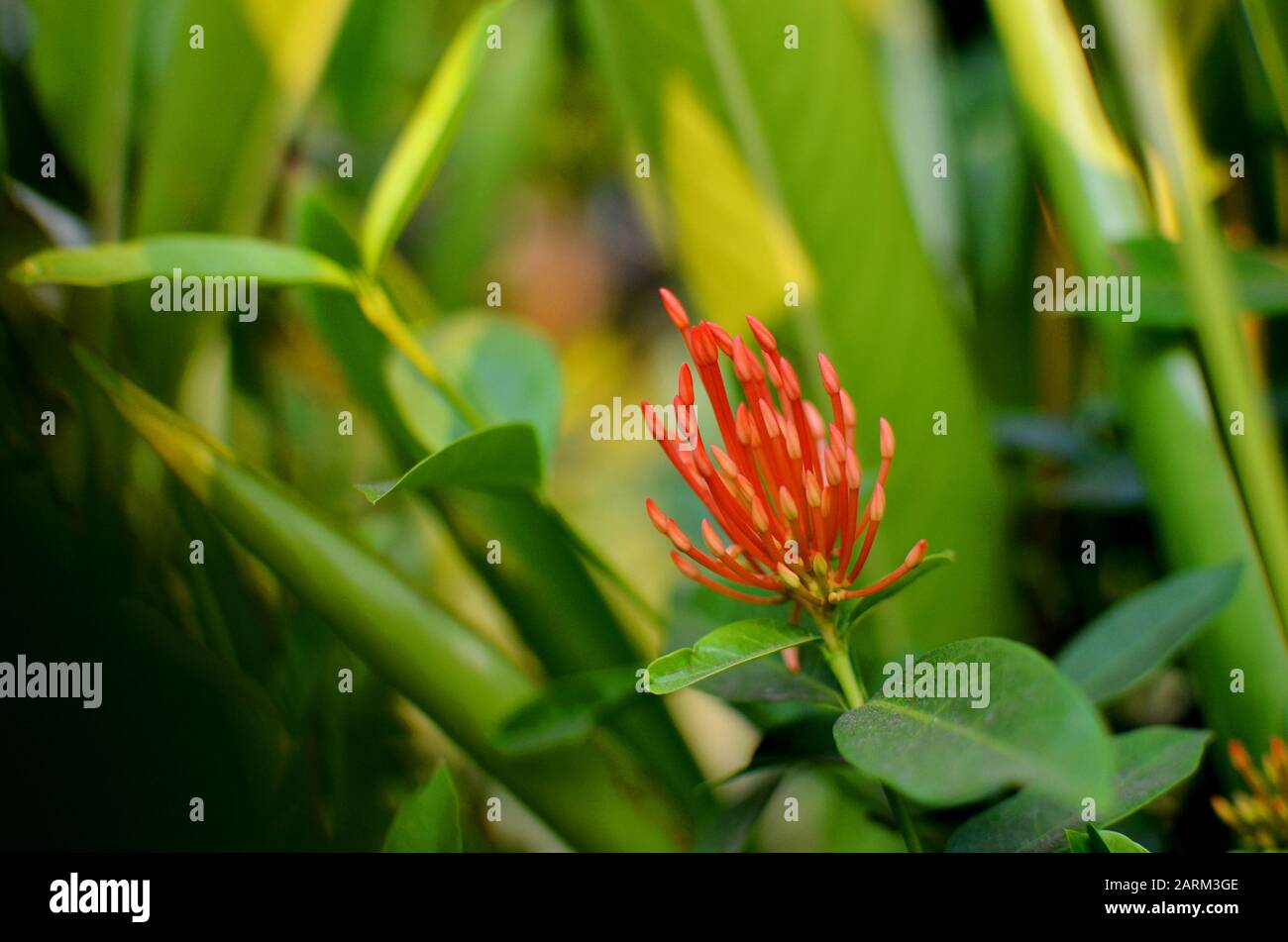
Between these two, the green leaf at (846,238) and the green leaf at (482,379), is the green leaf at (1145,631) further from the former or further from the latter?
the green leaf at (482,379)

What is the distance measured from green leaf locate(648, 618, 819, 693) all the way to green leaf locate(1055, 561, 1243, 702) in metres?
0.12

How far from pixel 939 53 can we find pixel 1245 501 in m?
0.39

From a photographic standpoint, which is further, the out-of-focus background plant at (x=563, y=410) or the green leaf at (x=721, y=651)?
the out-of-focus background plant at (x=563, y=410)

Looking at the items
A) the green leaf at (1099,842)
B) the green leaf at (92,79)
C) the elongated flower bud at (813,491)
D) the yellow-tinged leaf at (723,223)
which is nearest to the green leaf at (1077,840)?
the green leaf at (1099,842)

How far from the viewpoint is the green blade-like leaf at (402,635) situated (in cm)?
34

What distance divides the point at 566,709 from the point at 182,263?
0.19 meters

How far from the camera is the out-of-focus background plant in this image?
13.6 inches

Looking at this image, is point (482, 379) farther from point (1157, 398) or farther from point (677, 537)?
point (1157, 398)

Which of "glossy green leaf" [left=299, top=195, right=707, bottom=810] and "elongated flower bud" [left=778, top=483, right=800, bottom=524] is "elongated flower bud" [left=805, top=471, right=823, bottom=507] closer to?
"elongated flower bud" [left=778, top=483, right=800, bottom=524]

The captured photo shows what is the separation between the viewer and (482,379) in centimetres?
40

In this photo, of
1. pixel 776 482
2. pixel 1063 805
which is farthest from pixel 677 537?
pixel 1063 805

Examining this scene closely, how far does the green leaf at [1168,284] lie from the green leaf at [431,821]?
30 centimetres

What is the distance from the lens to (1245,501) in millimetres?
362

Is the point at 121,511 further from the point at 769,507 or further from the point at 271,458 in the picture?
the point at 769,507
